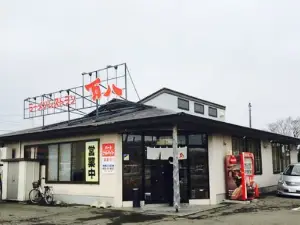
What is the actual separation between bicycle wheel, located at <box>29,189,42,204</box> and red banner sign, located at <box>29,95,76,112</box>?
376 cm

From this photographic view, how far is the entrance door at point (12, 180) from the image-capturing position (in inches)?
656

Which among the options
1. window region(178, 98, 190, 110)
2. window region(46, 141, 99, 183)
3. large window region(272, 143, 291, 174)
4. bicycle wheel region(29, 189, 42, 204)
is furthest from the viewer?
window region(178, 98, 190, 110)

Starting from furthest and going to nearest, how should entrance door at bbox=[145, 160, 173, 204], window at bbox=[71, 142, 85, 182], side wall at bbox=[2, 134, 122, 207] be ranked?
window at bbox=[71, 142, 85, 182] → entrance door at bbox=[145, 160, 173, 204] → side wall at bbox=[2, 134, 122, 207]

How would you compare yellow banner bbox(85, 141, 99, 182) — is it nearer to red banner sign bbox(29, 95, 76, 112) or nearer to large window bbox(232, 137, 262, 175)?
red banner sign bbox(29, 95, 76, 112)

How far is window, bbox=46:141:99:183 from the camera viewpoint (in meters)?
15.1

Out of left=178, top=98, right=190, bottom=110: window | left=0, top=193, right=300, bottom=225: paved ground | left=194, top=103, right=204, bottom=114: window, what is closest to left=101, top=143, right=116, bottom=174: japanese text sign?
left=0, top=193, right=300, bottom=225: paved ground

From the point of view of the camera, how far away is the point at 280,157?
862 inches

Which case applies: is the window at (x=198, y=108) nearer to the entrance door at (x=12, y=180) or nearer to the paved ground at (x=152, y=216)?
the entrance door at (x=12, y=180)

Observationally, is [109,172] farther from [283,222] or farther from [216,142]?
[283,222]

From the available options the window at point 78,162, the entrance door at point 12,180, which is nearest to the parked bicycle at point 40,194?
the entrance door at point 12,180

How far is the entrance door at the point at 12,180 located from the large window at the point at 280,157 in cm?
1341

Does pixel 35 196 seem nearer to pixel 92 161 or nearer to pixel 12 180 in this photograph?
pixel 12 180

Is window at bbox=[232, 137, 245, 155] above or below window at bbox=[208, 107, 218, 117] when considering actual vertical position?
below

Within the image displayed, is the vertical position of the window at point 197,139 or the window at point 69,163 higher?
the window at point 197,139
